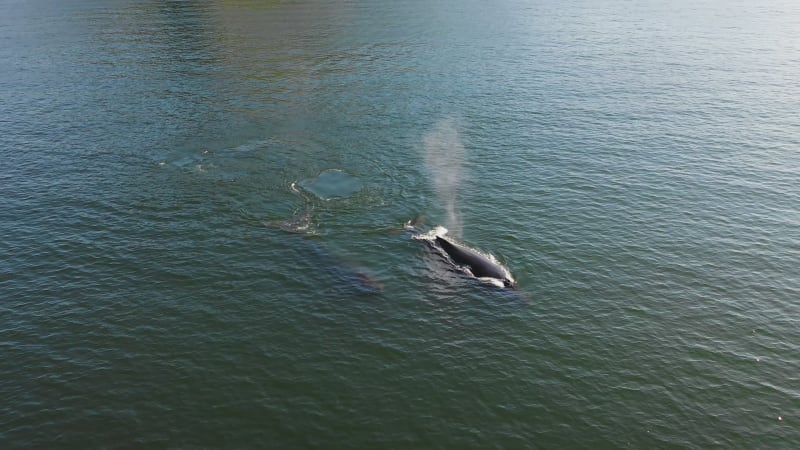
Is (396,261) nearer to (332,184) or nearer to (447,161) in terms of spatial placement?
(332,184)

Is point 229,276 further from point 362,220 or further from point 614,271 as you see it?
point 614,271

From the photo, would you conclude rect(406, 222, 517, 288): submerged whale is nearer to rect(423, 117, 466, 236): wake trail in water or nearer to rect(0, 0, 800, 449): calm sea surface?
rect(0, 0, 800, 449): calm sea surface

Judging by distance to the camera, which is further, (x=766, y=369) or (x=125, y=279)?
(x=125, y=279)

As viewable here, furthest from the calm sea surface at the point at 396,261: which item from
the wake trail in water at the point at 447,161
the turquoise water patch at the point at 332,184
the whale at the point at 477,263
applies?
the whale at the point at 477,263

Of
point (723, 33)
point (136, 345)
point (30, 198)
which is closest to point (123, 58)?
point (30, 198)

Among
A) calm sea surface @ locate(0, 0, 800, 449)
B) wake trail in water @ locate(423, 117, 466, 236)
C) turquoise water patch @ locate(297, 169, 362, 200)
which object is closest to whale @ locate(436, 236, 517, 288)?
calm sea surface @ locate(0, 0, 800, 449)

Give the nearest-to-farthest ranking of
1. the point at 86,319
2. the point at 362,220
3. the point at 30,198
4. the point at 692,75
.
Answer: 1. the point at 86,319
2. the point at 362,220
3. the point at 30,198
4. the point at 692,75
